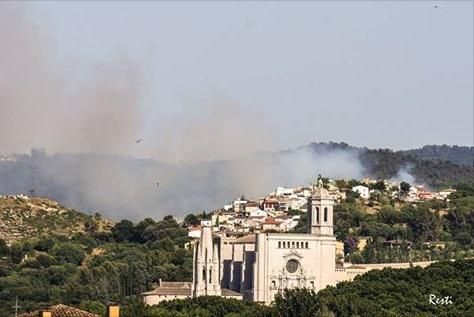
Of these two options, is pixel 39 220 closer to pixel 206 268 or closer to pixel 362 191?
pixel 362 191

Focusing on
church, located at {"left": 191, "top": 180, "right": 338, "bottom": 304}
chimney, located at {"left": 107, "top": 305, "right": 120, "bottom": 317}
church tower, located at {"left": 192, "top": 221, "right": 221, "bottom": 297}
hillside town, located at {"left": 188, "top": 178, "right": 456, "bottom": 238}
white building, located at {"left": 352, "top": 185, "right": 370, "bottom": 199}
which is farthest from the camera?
white building, located at {"left": 352, "top": 185, "right": 370, "bottom": 199}

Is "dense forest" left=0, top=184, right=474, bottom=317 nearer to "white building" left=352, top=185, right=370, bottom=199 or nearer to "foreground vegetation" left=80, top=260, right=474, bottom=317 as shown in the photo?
"foreground vegetation" left=80, top=260, right=474, bottom=317

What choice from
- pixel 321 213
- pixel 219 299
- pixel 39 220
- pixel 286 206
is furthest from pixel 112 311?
pixel 286 206

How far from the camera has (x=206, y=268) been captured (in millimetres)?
129125

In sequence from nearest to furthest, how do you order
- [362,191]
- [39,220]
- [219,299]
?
[219,299]
[39,220]
[362,191]

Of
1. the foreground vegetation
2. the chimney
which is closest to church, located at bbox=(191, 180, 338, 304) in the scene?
the foreground vegetation

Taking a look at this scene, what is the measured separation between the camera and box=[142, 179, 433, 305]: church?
5074 inches

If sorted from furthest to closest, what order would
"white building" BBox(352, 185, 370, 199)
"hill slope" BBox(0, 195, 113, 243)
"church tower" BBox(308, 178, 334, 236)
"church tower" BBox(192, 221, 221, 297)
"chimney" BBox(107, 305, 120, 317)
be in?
1. "white building" BBox(352, 185, 370, 199)
2. "hill slope" BBox(0, 195, 113, 243)
3. "church tower" BBox(308, 178, 334, 236)
4. "church tower" BBox(192, 221, 221, 297)
5. "chimney" BBox(107, 305, 120, 317)

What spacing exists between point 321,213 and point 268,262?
21.8 ft

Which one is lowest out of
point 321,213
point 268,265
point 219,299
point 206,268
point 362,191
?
point 219,299

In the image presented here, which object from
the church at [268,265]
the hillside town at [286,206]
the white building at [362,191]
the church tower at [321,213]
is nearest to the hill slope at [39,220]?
the hillside town at [286,206]

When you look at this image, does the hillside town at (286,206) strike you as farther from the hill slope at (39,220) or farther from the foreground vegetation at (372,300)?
the foreground vegetation at (372,300)

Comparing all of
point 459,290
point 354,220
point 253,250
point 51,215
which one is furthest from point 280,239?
point 51,215

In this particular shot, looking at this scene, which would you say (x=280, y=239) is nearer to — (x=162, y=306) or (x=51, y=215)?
(x=162, y=306)
